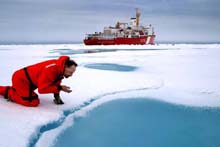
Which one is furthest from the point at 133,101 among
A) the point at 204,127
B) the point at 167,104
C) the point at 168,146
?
the point at 168,146

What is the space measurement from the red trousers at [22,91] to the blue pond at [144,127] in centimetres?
54

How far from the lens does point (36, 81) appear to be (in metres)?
2.91

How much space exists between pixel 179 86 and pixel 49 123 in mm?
3110

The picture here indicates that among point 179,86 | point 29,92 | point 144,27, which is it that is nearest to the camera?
point 29,92

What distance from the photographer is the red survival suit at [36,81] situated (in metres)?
2.78

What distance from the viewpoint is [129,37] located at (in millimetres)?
41781

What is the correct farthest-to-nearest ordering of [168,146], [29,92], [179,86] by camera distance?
[179,86], [29,92], [168,146]

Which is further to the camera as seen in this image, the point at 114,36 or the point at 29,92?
the point at 114,36

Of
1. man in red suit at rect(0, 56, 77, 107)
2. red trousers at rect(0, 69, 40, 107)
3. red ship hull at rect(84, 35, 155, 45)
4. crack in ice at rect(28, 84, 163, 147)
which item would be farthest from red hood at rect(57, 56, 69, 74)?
red ship hull at rect(84, 35, 155, 45)

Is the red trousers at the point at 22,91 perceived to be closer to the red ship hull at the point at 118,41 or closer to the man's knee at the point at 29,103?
the man's knee at the point at 29,103

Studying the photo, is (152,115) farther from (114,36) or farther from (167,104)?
(114,36)

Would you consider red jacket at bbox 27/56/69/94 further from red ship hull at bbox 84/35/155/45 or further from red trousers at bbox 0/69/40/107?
red ship hull at bbox 84/35/155/45

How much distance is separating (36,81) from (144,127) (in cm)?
124

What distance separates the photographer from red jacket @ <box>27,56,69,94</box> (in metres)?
2.77
